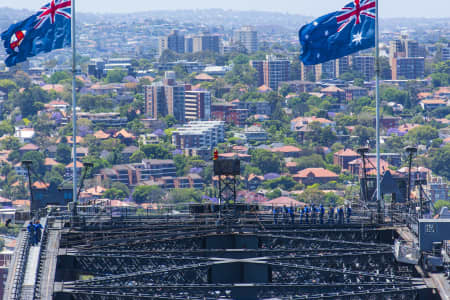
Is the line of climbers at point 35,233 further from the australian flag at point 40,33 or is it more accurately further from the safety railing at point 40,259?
the australian flag at point 40,33

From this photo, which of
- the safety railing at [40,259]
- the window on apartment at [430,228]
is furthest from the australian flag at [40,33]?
the window on apartment at [430,228]

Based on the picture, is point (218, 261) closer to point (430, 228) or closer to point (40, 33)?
point (430, 228)

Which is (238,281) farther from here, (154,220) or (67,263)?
(154,220)

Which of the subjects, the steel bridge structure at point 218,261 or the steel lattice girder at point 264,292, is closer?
the steel lattice girder at point 264,292

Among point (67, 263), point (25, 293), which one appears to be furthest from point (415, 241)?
point (25, 293)

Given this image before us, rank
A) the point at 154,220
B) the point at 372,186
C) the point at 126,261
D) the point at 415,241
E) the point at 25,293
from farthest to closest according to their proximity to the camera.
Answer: the point at 372,186, the point at 154,220, the point at 415,241, the point at 126,261, the point at 25,293

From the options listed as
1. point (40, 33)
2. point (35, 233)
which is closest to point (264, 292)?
point (35, 233)
